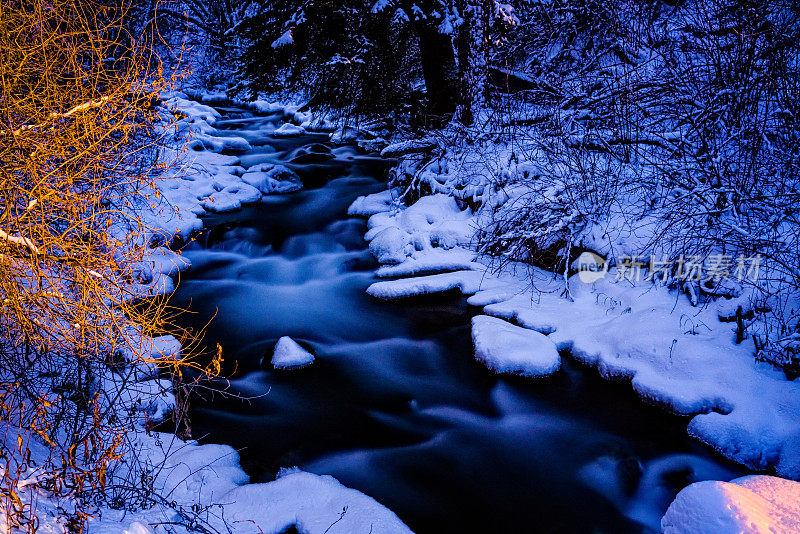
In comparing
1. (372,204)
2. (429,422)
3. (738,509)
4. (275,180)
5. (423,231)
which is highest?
(275,180)

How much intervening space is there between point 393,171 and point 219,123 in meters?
8.42

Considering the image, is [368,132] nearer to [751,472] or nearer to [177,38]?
[751,472]

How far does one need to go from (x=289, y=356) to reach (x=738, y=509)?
3434 mm

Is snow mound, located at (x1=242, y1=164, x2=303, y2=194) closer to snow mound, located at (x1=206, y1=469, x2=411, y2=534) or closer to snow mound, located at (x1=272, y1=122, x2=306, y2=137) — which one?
snow mound, located at (x1=272, y1=122, x2=306, y2=137)

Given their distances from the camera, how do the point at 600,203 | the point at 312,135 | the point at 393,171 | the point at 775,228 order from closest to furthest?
the point at 775,228 → the point at 600,203 → the point at 393,171 → the point at 312,135

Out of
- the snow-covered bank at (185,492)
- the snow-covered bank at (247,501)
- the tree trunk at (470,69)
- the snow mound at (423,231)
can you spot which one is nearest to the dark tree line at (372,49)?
the tree trunk at (470,69)

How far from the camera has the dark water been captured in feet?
10.8

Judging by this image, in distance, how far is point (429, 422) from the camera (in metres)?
3.97

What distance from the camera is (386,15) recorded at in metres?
6.76

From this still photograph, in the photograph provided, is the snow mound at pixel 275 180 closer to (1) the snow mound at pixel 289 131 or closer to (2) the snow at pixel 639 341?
(1) the snow mound at pixel 289 131

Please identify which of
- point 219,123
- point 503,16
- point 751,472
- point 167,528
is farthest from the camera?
point 219,123

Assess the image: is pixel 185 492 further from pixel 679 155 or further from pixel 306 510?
pixel 679 155

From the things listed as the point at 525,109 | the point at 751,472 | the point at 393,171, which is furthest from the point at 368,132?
the point at 751,472

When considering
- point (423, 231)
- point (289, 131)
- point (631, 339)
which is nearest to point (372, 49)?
point (423, 231)
